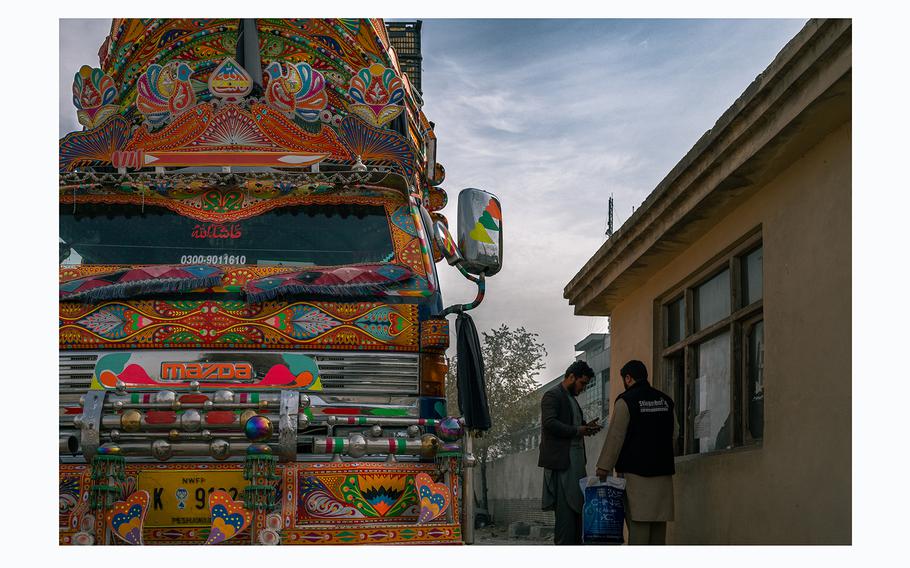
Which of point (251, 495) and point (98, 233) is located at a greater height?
point (98, 233)

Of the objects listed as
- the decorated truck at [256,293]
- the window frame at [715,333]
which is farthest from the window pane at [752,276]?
the decorated truck at [256,293]

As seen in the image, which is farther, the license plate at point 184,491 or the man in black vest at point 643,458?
the man in black vest at point 643,458

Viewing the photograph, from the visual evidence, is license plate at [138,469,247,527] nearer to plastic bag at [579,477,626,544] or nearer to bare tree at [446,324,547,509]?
plastic bag at [579,477,626,544]

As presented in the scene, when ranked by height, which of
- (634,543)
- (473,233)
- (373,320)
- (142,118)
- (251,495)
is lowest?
(634,543)

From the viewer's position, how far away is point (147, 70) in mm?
7605

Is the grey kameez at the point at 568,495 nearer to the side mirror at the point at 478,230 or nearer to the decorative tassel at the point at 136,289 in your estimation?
the side mirror at the point at 478,230

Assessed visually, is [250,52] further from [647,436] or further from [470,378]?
[647,436]

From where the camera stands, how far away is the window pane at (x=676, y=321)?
921cm

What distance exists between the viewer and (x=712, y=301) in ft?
27.3

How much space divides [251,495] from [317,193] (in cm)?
238

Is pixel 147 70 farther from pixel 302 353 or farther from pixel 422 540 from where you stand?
pixel 422 540

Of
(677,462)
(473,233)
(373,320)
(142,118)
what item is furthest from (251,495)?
(677,462)

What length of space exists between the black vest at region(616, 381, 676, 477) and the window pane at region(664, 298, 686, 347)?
2.14 m

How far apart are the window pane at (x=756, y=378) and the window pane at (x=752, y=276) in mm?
204
